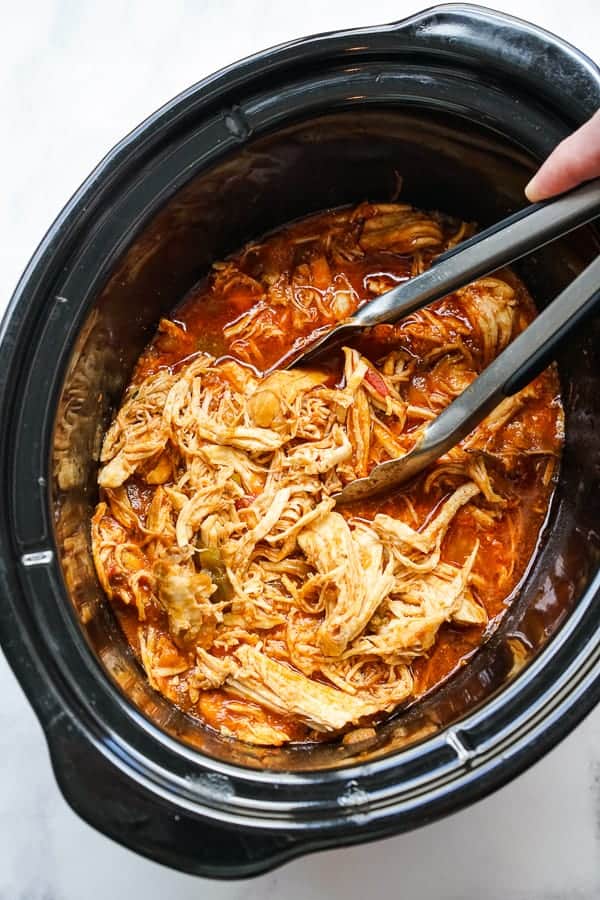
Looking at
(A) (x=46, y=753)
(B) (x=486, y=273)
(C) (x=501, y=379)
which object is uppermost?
(B) (x=486, y=273)

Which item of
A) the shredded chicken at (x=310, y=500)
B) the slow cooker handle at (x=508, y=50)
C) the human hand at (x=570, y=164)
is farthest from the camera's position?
the shredded chicken at (x=310, y=500)

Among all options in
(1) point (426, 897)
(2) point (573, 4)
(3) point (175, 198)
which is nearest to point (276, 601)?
(1) point (426, 897)

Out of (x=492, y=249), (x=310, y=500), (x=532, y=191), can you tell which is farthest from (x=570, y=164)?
(x=310, y=500)

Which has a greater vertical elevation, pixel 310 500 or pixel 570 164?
pixel 570 164

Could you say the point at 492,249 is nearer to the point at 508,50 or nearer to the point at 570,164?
the point at 570,164

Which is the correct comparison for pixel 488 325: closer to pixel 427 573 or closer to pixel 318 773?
pixel 427 573

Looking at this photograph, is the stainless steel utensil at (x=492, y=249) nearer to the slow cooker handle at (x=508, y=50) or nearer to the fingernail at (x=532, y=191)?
the fingernail at (x=532, y=191)

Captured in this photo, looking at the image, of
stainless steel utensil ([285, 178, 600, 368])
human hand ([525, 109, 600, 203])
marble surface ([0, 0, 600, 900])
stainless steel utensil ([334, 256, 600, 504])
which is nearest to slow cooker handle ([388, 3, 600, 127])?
human hand ([525, 109, 600, 203])

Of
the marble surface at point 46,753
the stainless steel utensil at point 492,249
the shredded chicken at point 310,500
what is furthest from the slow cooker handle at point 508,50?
the marble surface at point 46,753
